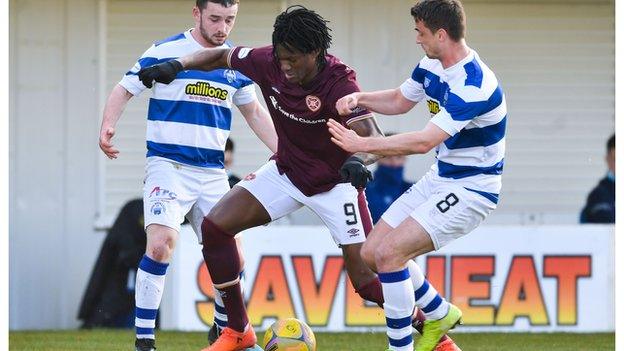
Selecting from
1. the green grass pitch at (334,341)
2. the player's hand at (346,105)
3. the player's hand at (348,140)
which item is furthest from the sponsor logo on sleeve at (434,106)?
the green grass pitch at (334,341)

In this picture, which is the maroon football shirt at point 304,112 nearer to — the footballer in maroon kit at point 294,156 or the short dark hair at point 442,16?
the footballer in maroon kit at point 294,156

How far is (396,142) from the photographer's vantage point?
8094mm

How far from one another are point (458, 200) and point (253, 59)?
1587 mm

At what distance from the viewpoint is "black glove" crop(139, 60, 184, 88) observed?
8.86 metres

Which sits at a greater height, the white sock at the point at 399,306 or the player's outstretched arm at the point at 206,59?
the player's outstretched arm at the point at 206,59

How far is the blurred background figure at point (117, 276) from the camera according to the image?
45.9 ft

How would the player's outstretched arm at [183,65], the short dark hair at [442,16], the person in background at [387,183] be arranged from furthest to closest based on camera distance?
the person in background at [387,183]
the player's outstretched arm at [183,65]
the short dark hair at [442,16]

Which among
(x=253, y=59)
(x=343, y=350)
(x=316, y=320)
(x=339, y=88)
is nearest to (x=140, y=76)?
(x=253, y=59)

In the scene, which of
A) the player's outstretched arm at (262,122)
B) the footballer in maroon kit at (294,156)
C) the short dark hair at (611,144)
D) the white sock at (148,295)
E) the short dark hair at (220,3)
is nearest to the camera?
the footballer in maroon kit at (294,156)

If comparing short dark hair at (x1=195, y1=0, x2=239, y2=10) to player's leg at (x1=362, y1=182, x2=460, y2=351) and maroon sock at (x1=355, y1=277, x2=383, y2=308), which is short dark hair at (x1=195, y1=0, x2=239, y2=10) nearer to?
player's leg at (x1=362, y1=182, x2=460, y2=351)

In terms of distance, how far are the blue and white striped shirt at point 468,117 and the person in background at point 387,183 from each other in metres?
4.99

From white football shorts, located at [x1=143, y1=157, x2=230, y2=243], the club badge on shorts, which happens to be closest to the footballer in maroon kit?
the club badge on shorts

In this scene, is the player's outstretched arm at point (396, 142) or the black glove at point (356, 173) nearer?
the black glove at point (356, 173)

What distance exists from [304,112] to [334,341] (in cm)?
338
